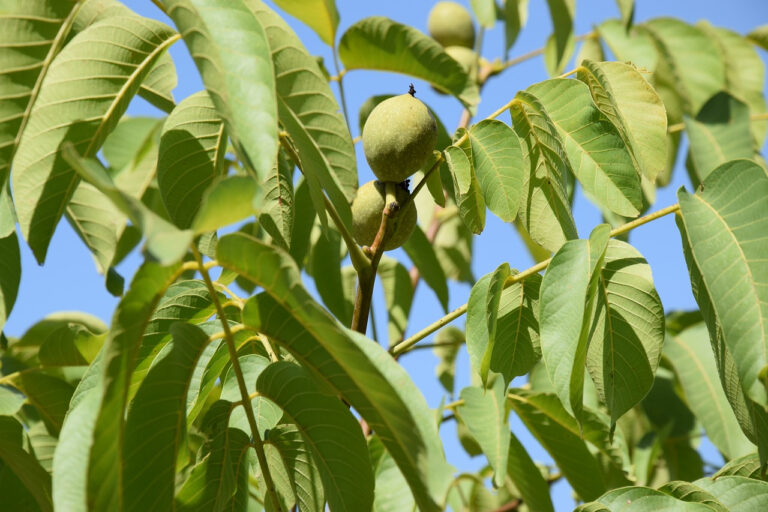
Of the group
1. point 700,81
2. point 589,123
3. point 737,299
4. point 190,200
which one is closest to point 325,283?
point 190,200

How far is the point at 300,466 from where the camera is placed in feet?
3.76

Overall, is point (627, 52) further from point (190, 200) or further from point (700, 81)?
point (190, 200)

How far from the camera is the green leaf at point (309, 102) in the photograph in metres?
1.10

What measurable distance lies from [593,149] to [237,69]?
0.60 meters

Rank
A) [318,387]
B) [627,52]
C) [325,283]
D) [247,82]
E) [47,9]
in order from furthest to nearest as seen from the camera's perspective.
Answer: [627,52], [325,283], [47,9], [318,387], [247,82]

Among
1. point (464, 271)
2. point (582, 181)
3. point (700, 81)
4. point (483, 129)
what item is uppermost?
point (700, 81)

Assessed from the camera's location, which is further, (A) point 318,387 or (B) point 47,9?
(B) point 47,9

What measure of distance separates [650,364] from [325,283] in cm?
89

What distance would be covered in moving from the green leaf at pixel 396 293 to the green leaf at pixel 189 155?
1087mm

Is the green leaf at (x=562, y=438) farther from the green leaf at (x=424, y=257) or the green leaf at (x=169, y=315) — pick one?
the green leaf at (x=169, y=315)

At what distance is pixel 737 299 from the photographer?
1.05 meters

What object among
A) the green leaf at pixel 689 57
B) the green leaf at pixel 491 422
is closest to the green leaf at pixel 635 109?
the green leaf at pixel 491 422

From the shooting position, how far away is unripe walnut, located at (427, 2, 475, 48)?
→ 111 inches

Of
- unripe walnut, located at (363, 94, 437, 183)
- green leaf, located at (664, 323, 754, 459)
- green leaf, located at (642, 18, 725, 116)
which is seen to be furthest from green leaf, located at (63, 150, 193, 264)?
green leaf, located at (642, 18, 725, 116)
